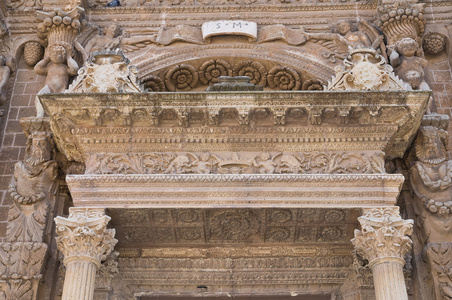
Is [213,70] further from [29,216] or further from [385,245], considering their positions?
[385,245]

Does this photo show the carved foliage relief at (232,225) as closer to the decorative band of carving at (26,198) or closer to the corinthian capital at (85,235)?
the corinthian capital at (85,235)

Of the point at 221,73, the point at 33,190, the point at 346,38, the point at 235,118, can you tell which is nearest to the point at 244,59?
the point at 221,73

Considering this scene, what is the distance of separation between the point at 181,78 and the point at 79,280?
14.7ft

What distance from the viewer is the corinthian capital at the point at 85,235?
8.00 meters

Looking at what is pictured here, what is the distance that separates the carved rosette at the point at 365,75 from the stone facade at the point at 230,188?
27 millimetres

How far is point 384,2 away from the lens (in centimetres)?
1116

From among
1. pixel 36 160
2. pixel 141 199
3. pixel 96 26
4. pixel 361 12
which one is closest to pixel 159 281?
pixel 141 199

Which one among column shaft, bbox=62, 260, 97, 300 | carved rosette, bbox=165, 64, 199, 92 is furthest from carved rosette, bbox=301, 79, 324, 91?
column shaft, bbox=62, 260, 97, 300

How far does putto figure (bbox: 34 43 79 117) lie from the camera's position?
1036 cm

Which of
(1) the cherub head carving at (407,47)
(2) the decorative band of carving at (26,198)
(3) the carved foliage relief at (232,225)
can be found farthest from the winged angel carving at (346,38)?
(2) the decorative band of carving at (26,198)

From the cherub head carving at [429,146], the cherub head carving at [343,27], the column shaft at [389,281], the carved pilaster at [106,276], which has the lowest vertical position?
the column shaft at [389,281]

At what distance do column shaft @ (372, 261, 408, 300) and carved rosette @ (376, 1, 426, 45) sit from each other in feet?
13.9

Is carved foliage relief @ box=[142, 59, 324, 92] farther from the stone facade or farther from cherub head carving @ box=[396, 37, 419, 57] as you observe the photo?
the stone facade

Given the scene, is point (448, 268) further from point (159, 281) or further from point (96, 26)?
point (96, 26)
